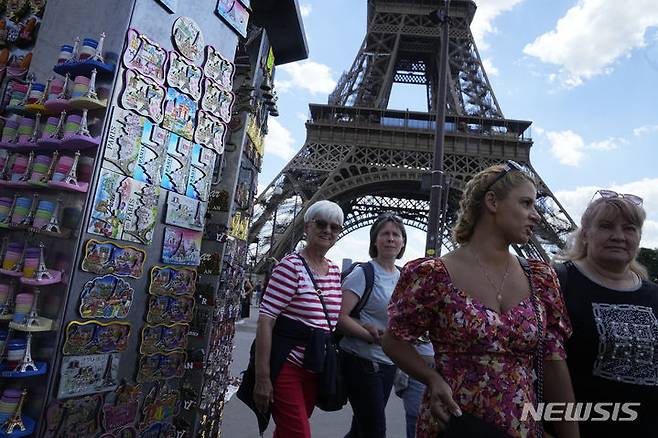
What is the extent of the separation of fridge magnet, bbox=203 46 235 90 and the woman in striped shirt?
4.36 ft

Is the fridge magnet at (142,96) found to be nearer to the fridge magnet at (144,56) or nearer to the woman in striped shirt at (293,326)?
the fridge magnet at (144,56)

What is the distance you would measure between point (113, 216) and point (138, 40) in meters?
1.04

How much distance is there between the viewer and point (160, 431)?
274cm

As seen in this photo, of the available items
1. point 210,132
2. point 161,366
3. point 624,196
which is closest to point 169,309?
point 161,366

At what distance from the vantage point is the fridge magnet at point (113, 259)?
2.21 m

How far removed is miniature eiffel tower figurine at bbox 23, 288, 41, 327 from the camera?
205 cm

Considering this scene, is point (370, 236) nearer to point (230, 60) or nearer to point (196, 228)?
point (196, 228)

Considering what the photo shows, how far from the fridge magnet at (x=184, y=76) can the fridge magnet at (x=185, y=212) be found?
0.71m

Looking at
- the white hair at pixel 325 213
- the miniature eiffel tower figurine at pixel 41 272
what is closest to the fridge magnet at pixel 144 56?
the miniature eiffel tower figurine at pixel 41 272

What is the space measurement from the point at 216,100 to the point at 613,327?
278 centimetres

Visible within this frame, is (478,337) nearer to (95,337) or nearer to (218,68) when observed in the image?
(95,337)

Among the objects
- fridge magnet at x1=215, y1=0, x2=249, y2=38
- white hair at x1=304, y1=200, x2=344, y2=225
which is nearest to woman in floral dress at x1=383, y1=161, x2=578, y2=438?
white hair at x1=304, y1=200, x2=344, y2=225

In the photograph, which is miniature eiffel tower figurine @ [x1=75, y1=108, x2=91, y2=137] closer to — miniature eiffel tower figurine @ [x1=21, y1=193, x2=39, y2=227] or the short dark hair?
miniature eiffel tower figurine @ [x1=21, y1=193, x2=39, y2=227]

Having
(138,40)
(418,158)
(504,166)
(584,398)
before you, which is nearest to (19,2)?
(138,40)
